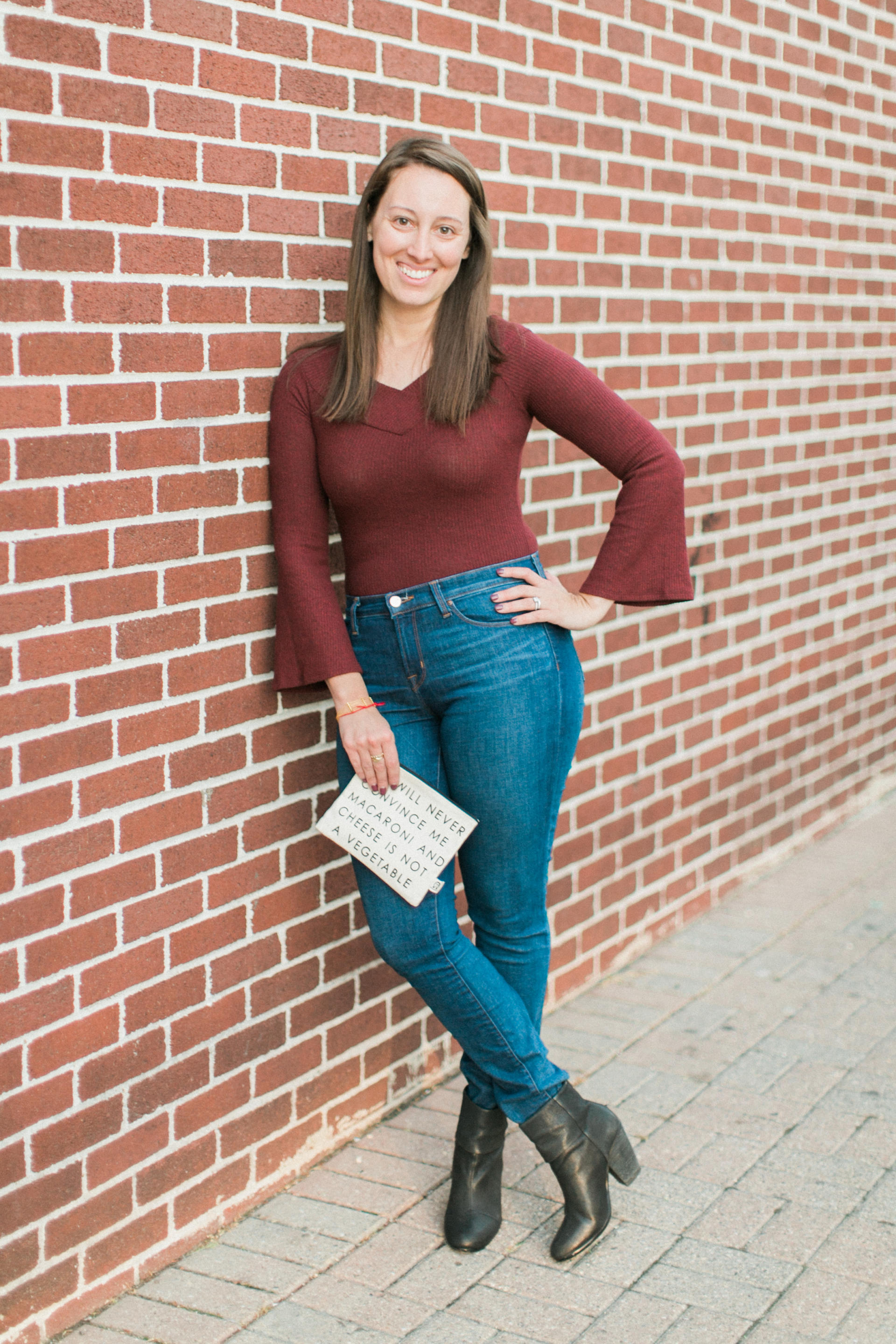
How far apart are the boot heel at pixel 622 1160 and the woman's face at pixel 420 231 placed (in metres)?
1.82

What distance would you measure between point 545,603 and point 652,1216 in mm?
1351

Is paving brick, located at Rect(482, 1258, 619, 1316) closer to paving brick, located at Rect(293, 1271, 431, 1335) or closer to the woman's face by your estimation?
paving brick, located at Rect(293, 1271, 431, 1335)

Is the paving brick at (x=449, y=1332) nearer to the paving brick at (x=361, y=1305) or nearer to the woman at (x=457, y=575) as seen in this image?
the paving brick at (x=361, y=1305)

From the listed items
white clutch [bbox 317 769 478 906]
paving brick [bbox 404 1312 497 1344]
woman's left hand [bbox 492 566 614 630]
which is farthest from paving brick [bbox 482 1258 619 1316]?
woman's left hand [bbox 492 566 614 630]

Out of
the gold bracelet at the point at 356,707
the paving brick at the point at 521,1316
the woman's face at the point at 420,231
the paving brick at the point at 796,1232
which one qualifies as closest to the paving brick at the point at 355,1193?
the paving brick at the point at 521,1316

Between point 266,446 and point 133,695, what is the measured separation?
61 cm

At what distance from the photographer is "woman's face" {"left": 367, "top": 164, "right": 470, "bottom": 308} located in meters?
2.90

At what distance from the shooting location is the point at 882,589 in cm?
626

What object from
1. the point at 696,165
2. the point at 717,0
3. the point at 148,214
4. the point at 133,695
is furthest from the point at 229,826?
the point at 717,0

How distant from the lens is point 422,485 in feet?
9.64

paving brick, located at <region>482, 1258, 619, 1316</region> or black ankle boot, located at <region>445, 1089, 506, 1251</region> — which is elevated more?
black ankle boot, located at <region>445, 1089, 506, 1251</region>

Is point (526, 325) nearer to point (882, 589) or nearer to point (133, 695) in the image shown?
point (133, 695)

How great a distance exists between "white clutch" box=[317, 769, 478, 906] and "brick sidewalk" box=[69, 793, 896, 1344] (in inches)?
30.4

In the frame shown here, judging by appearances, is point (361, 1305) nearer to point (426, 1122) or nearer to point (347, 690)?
point (426, 1122)
